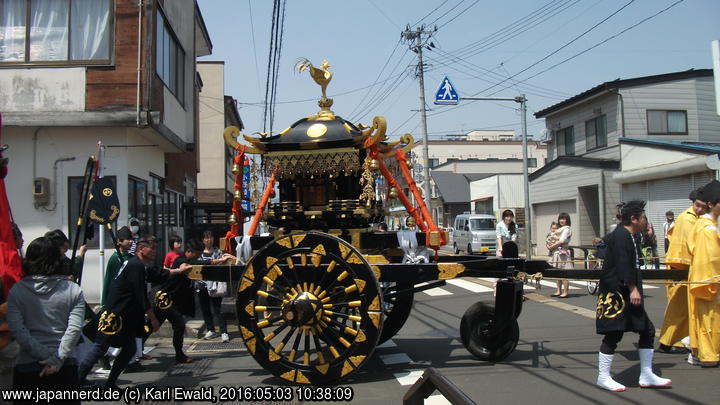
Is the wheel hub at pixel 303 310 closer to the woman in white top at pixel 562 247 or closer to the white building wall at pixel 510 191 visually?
the woman in white top at pixel 562 247

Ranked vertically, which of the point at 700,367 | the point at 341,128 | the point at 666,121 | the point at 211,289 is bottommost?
the point at 700,367

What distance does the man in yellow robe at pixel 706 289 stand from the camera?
6406 millimetres

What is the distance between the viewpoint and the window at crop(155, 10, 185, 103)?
1234cm

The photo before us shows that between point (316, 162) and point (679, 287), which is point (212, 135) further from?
point (679, 287)

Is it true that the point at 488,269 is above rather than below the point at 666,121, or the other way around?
below

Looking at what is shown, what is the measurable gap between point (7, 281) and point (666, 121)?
2472 centimetres

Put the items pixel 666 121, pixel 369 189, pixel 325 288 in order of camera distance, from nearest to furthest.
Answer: pixel 325 288
pixel 369 189
pixel 666 121

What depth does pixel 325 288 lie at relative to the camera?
5.93 metres

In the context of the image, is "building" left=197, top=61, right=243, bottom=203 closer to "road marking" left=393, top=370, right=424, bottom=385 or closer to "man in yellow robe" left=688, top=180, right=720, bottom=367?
"road marking" left=393, top=370, right=424, bottom=385

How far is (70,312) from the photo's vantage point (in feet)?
13.7

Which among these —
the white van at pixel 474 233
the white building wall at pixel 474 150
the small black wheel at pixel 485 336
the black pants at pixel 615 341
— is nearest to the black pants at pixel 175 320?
the small black wheel at pixel 485 336

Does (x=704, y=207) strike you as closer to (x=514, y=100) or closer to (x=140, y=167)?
(x=140, y=167)

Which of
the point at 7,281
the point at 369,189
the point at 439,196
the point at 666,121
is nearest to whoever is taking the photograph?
the point at 7,281

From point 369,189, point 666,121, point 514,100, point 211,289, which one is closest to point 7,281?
point 369,189
